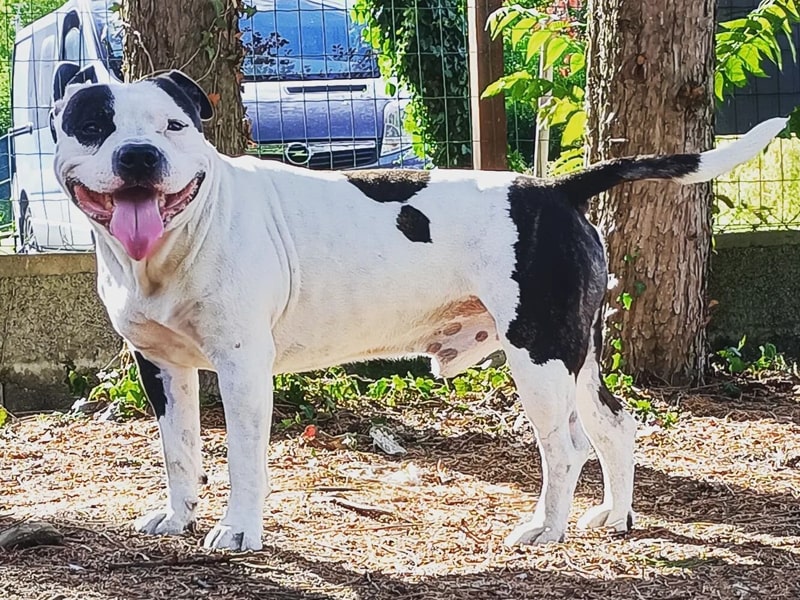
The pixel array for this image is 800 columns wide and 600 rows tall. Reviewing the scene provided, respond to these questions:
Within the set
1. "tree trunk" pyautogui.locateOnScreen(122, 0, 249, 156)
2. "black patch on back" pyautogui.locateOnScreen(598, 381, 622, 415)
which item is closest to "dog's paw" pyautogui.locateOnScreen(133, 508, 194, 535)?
"black patch on back" pyautogui.locateOnScreen(598, 381, 622, 415)

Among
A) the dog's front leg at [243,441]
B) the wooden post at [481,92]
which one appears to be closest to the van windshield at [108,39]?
the wooden post at [481,92]

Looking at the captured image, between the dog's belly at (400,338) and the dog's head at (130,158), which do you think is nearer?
the dog's head at (130,158)

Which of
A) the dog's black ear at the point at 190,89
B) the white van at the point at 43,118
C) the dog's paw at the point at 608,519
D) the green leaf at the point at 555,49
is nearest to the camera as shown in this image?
the dog's black ear at the point at 190,89

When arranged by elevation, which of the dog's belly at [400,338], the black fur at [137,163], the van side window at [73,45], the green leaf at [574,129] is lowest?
the dog's belly at [400,338]

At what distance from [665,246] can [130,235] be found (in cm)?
358

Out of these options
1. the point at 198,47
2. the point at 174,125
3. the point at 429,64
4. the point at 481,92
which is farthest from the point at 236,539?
the point at 429,64

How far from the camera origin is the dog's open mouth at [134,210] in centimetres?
353

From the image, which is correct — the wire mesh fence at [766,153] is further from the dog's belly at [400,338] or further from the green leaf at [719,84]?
the dog's belly at [400,338]

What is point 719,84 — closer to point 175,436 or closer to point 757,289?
point 757,289

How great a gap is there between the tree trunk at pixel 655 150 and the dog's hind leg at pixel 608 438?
85.1 inches

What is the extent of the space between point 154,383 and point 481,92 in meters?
3.50

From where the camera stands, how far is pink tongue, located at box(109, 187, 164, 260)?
3527mm

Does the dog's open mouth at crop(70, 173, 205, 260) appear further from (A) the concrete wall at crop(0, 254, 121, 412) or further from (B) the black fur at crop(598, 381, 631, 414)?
(A) the concrete wall at crop(0, 254, 121, 412)

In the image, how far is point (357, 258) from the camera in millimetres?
4047
